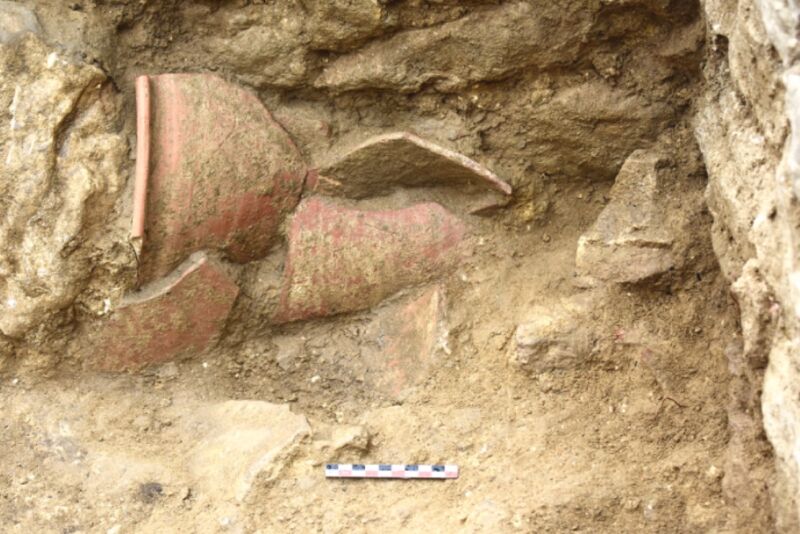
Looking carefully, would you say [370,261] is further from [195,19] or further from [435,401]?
[195,19]

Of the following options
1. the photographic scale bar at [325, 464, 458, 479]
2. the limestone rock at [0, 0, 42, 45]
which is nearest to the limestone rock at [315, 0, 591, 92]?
the limestone rock at [0, 0, 42, 45]

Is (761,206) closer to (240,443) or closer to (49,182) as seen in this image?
(240,443)

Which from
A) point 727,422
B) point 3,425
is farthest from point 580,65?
point 3,425

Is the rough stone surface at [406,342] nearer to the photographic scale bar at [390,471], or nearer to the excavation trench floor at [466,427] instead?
the excavation trench floor at [466,427]

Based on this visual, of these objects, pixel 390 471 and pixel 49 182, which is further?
pixel 49 182

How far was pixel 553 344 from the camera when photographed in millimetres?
3172

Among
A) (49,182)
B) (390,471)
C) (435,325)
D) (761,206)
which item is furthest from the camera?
(435,325)

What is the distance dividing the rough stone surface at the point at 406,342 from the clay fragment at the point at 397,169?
31 centimetres

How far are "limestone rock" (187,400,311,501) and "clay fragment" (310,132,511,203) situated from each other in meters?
0.63

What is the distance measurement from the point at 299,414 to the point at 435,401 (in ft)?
1.16

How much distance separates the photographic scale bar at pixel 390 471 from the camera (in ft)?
10.0

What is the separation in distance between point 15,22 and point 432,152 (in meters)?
1.13

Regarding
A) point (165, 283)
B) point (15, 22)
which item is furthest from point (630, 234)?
point (15, 22)

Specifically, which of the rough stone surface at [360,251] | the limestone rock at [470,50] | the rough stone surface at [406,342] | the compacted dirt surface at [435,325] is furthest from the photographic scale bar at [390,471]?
the limestone rock at [470,50]
